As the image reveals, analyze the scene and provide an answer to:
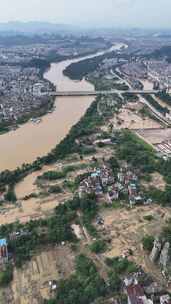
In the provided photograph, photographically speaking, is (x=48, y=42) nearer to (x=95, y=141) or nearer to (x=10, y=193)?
(x=95, y=141)

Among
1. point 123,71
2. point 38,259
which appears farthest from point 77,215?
point 123,71

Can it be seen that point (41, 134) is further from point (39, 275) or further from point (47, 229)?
point (39, 275)

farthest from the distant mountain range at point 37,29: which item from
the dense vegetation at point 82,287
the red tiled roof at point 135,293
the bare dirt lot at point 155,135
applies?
the red tiled roof at point 135,293

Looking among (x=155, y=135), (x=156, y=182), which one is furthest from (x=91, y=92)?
(x=156, y=182)

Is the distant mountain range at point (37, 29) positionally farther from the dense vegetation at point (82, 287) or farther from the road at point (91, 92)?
the dense vegetation at point (82, 287)

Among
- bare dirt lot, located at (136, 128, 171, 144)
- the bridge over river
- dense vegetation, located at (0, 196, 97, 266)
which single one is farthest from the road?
dense vegetation, located at (0, 196, 97, 266)

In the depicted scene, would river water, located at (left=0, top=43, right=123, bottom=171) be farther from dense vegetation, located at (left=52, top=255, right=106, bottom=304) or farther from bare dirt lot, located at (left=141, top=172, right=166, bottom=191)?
dense vegetation, located at (left=52, top=255, right=106, bottom=304)
